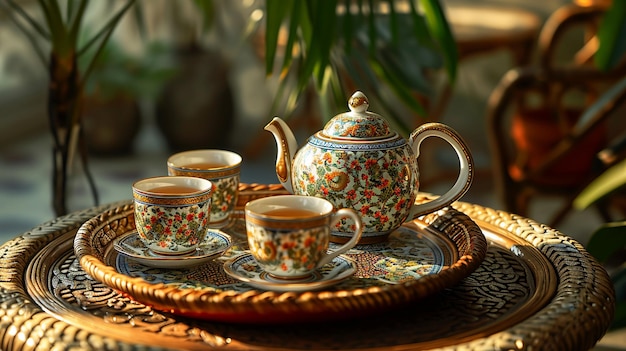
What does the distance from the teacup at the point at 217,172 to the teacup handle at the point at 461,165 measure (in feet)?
0.71

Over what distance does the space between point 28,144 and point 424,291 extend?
2920 mm

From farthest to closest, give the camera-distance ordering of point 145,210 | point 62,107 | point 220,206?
point 62,107 < point 220,206 < point 145,210

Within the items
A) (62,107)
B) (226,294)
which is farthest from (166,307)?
(62,107)

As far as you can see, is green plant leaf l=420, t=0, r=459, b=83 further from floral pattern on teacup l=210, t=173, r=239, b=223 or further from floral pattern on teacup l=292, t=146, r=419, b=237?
floral pattern on teacup l=210, t=173, r=239, b=223

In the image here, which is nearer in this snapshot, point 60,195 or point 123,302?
point 123,302

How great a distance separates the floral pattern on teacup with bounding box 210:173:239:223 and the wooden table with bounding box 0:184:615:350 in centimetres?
17

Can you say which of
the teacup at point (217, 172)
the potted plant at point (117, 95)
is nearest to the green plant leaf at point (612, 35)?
the teacup at point (217, 172)

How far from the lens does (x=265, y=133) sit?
119 inches

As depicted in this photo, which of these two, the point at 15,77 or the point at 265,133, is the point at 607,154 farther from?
the point at 15,77

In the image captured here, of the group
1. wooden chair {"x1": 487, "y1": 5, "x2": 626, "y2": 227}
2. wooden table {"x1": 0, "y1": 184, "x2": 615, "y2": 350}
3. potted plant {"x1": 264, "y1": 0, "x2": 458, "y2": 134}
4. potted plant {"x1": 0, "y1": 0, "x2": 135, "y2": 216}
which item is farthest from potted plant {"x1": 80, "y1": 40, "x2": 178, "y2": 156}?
wooden table {"x1": 0, "y1": 184, "x2": 615, "y2": 350}

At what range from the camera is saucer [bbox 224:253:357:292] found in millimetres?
793

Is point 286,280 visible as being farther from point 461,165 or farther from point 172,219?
point 461,165

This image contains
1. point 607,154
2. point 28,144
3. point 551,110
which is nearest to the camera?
point 607,154

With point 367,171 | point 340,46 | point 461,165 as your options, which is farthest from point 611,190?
point 340,46
